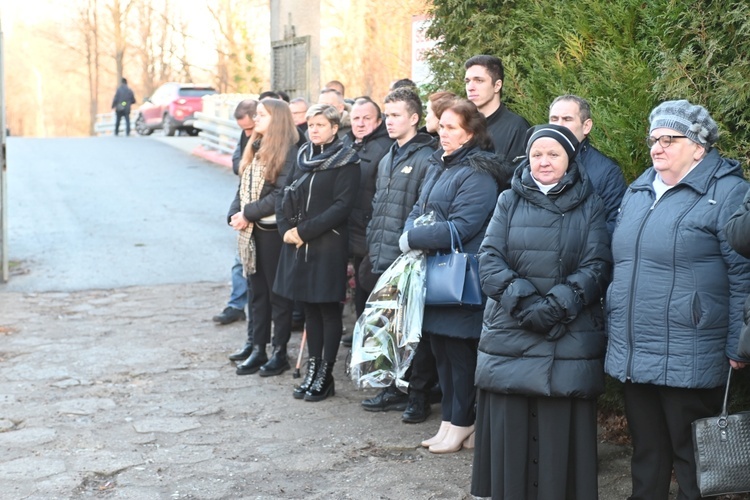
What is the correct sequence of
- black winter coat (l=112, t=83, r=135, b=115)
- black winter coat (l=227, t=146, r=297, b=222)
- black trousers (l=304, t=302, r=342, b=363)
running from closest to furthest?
black trousers (l=304, t=302, r=342, b=363) → black winter coat (l=227, t=146, r=297, b=222) → black winter coat (l=112, t=83, r=135, b=115)

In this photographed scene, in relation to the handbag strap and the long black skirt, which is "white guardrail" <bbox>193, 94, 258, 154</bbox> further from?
the long black skirt

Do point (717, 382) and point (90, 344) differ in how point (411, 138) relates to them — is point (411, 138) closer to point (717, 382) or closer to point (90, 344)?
point (717, 382)

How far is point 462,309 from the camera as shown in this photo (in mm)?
5684

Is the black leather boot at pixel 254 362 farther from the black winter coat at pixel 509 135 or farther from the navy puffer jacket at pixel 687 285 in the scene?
the navy puffer jacket at pixel 687 285

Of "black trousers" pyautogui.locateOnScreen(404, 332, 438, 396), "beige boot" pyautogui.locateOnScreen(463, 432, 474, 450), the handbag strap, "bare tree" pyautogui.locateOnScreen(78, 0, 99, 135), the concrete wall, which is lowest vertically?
"beige boot" pyautogui.locateOnScreen(463, 432, 474, 450)

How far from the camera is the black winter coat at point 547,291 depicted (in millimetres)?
4453

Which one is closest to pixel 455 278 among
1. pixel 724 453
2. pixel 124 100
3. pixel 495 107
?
pixel 495 107

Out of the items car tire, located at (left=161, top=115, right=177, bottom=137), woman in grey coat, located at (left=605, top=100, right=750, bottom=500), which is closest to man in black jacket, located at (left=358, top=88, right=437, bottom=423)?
woman in grey coat, located at (left=605, top=100, right=750, bottom=500)

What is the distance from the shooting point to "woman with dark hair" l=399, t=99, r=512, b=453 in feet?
18.1

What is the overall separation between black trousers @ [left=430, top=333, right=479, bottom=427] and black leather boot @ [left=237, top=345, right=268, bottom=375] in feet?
7.47

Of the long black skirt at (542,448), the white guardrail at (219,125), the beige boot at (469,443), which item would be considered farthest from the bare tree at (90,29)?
the long black skirt at (542,448)

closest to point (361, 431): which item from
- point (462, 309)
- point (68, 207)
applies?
point (462, 309)

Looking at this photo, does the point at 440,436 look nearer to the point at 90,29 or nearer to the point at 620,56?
the point at 620,56

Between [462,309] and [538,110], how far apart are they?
1.51 metres
